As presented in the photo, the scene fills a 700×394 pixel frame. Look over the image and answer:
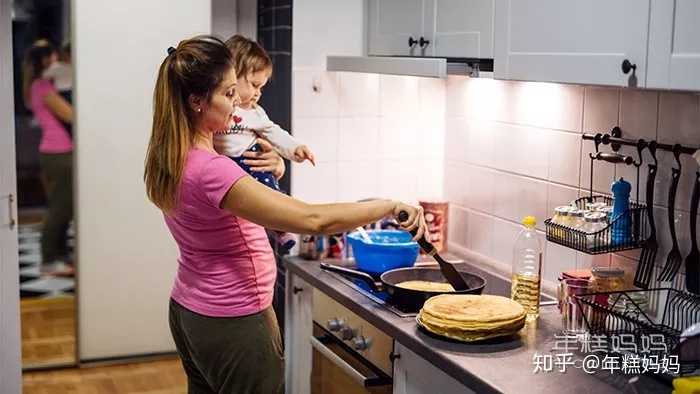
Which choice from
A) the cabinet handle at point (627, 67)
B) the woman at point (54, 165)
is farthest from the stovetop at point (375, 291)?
the woman at point (54, 165)

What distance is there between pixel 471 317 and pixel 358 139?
1167 mm

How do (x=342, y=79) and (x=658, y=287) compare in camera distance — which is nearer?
(x=658, y=287)

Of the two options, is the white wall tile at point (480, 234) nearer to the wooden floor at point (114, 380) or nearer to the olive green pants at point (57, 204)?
the wooden floor at point (114, 380)

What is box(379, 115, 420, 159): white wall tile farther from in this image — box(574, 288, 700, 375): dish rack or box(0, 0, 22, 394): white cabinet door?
box(0, 0, 22, 394): white cabinet door

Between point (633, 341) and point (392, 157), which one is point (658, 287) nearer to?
point (633, 341)

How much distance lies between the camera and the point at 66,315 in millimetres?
5020

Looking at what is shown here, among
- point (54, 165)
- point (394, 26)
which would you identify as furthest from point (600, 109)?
point (54, 165)

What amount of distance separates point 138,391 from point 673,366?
2.50 meters

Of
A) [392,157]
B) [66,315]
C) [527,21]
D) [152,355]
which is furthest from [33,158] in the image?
[527,21]

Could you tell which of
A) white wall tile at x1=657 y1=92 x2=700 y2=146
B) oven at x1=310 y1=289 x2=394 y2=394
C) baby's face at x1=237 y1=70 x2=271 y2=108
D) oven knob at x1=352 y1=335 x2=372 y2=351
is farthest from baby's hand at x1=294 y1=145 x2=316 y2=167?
white wall tile at x1=657 y1=92 x2=700 y2=146

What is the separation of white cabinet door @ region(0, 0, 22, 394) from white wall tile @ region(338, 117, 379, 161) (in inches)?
50.8

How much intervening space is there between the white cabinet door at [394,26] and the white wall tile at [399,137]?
0.88ft

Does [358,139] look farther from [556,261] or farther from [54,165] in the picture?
[54,165]

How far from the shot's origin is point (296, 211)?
2.25 meters
